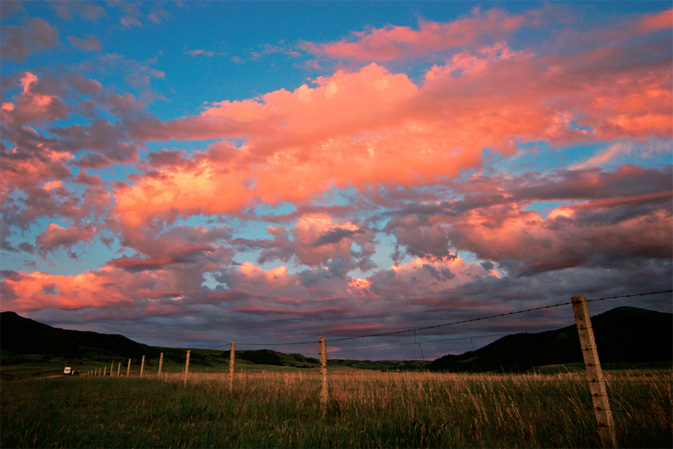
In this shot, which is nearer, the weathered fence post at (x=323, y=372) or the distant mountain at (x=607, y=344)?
the weathered fence post at (x=323, y=372)

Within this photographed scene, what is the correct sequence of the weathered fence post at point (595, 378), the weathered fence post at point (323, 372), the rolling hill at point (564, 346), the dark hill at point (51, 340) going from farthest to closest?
the dark hill at point (51, 340) < the rolling hill at point (564, 346) < the weathered fence post at point (323, 372) < the weathered fence post at point (595, 378)

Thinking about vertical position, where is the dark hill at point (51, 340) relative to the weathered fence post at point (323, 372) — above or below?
above

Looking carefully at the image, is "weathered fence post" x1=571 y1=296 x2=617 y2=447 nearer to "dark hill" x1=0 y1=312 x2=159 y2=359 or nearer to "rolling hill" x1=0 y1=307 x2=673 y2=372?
"rolling hill" x1=0 y1=307 x2=673 y2=372

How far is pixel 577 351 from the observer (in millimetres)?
76062

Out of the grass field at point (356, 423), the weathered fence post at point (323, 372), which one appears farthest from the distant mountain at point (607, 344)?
the grass field at point (356, 423)

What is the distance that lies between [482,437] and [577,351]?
8448 centimetres

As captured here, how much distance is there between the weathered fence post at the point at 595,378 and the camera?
522 cm

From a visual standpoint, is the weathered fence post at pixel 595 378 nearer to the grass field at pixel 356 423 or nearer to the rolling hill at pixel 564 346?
the grass field at pixel 356 423

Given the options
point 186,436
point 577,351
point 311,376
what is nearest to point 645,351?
point 577,351

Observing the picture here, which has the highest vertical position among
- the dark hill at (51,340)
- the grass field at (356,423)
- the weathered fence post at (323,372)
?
the dark hill at (51,340)

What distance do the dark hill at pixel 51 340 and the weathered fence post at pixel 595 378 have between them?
12835 cm

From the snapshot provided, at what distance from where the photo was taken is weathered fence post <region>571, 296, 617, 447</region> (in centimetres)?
522

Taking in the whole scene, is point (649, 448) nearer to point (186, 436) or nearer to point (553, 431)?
point (553, 431)

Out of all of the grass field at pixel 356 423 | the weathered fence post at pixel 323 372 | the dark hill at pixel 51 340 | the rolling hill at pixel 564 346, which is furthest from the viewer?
the dark hill at pixel 51 340
